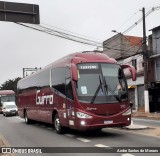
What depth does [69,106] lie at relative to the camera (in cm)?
1570

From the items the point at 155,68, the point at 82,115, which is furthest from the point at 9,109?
the point at 82,115

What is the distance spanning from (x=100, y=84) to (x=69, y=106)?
1.56 meters

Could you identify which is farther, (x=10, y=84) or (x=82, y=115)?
(x=10, y=84)

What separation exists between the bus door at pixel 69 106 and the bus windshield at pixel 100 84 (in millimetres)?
526

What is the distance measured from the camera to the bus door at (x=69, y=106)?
15342mm

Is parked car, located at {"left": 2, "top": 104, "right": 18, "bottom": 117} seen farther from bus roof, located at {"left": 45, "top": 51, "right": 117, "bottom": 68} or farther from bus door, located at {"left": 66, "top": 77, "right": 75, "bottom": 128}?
bus door, located at {"left": 66, "top": 77, "right": 75, "bottom": 128}

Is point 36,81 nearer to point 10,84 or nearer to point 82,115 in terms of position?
point 82,115

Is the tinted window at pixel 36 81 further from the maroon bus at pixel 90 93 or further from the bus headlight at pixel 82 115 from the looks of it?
the bus headlight at pixel 82 115

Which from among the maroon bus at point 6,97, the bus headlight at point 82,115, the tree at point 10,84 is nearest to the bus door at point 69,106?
the bus headlight at point 82,115

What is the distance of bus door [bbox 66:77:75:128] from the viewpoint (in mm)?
15342

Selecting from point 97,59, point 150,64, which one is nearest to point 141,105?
point 150,64

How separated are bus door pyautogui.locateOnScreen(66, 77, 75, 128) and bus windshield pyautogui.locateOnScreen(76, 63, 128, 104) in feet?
1.73

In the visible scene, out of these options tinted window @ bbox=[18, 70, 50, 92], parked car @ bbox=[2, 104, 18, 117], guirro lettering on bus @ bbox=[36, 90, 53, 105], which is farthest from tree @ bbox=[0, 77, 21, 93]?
guirro lettering on bus @ bbox=[36, 90, 53, 105]

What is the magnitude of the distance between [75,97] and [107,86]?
4.44ft
